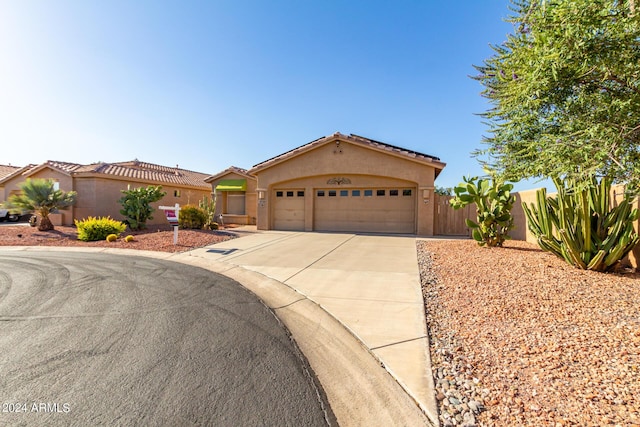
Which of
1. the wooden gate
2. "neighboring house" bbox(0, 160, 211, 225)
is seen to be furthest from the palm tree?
the wooden gate

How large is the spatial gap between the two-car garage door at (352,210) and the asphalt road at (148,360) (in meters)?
11.3

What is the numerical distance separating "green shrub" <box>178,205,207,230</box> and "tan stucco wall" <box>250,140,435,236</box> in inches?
136

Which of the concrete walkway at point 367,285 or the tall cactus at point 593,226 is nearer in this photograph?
the concrete walkway at point 367,285

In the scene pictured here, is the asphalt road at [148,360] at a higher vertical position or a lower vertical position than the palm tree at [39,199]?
lower

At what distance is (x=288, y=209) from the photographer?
58.5 feet

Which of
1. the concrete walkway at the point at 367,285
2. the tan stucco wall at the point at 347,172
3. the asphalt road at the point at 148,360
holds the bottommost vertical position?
the asphalt road at the point at 148,360

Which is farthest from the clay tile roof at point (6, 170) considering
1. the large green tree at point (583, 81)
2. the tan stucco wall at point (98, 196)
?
the large green tree at point (583, 81)

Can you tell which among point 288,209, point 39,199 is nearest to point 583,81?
point 288,209

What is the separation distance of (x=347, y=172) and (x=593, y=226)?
10995mm

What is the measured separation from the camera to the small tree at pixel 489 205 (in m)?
9.49

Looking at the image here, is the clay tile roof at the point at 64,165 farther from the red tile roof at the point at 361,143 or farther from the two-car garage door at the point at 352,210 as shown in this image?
the two-car garage door at the point at 352,210

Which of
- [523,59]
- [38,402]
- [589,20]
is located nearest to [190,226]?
[38,402]

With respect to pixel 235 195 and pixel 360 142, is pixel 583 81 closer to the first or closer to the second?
pixel 360 142

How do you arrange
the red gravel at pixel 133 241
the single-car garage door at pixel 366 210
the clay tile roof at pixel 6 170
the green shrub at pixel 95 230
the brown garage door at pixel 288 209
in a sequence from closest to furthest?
1. the red gravel at pixel 133 241
2. the green shrub at pixel 95 230
3. the single-car garage door at pixel 366 210
4. the brown garage door at pixel 288 209
5. the clay tile roof at pixel 6 170
